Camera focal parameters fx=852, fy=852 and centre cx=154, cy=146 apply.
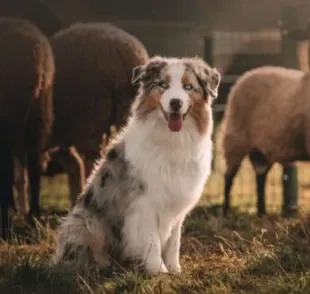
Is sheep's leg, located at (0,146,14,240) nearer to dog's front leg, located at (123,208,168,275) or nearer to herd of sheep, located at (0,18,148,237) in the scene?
herd of sheep, located at (0,18,148,237)

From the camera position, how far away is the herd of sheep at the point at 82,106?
22.2ft

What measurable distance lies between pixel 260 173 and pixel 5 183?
8.30 feet

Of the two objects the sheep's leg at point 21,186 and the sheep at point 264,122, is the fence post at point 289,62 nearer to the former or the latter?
the sheep at point 264,122

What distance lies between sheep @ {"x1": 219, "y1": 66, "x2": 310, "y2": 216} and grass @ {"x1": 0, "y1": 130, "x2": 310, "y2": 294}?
1.54 feet

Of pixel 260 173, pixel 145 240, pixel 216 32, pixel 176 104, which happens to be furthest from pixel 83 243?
pixel 216 32

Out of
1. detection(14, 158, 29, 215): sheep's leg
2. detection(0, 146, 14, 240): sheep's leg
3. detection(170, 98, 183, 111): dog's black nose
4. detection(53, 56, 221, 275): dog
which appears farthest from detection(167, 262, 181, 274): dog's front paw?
detection(14, 158, 29, 215): sheep's leg

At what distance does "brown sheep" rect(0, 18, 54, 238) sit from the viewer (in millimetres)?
6746

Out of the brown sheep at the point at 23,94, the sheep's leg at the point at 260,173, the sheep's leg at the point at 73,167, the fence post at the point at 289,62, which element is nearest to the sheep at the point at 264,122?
the sheep's leg at the point at 260,173

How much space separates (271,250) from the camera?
5.73 meters

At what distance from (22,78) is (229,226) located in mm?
2173

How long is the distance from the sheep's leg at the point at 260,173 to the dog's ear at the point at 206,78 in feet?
9.13

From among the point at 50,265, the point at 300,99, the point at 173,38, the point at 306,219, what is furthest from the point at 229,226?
the point at 50,265

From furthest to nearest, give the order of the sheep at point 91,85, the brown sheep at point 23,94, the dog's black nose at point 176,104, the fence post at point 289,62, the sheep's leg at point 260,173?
the fence post at point 289,62 < the sheep's leg at point 260,173 < the sheep at point 91,85 < the brown sheep at point 23,94 < the dog's black nose at point 176,104

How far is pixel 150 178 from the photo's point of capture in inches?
208
